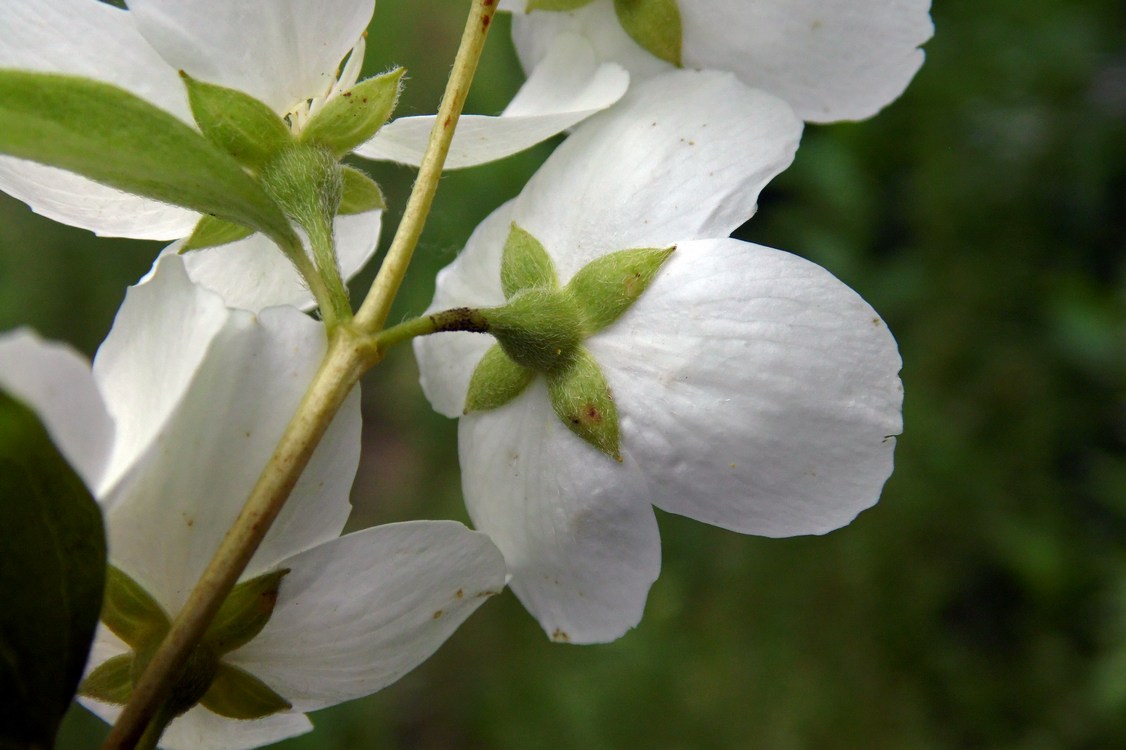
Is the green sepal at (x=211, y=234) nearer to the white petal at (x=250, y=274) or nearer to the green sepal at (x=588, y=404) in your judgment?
the white petal at (x=250, y=274)

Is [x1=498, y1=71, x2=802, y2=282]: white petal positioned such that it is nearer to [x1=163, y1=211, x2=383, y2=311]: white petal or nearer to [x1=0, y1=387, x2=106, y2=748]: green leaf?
[x1=163, y1=211, x2=383, y2=311]: white petal

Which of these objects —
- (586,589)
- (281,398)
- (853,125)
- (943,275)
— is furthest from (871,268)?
(281,398)

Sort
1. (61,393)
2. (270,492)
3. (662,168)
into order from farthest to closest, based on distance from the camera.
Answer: (662,168) < (270,492) < (61,393)

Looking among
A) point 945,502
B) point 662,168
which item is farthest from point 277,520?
point 945,502

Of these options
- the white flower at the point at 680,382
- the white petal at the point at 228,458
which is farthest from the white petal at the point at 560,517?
the white petal at the point at 228,458

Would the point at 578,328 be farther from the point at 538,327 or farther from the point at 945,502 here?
the point at 945,502

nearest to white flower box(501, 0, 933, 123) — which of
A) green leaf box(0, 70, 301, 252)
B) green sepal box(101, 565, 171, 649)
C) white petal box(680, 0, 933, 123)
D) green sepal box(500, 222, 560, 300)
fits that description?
white petal box(680, 0, 933, 123)
